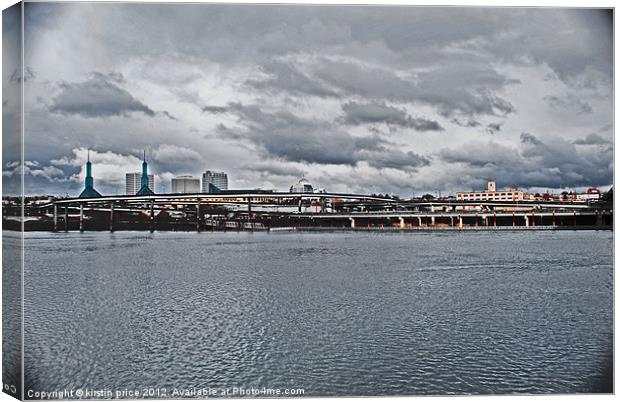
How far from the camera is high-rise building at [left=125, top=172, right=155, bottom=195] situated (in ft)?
36.4

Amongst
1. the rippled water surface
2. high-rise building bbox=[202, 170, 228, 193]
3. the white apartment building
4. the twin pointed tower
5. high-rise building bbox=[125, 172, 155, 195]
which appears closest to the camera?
the rippled water surface

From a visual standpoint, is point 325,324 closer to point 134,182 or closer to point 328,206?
point 134,182

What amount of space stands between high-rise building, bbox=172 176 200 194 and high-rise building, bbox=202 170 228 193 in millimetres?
146

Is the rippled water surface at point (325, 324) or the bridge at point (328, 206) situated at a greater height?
the bridge at point (328, 206)

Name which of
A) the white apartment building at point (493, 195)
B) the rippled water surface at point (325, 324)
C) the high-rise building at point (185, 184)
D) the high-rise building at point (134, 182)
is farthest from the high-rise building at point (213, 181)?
the white apartment building at point (493, 195)

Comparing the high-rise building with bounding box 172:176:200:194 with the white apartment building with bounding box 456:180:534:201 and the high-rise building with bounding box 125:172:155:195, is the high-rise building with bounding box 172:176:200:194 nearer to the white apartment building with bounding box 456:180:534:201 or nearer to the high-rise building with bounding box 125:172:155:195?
the high-rise building with bounding box 125:172:155:195

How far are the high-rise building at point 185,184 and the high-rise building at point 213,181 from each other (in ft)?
0.48

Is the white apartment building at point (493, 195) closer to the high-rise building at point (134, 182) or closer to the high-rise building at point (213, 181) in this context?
the high-rise building at point (213, 181)

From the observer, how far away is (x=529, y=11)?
6.50 meters

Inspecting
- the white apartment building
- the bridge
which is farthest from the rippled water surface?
the white apartment building

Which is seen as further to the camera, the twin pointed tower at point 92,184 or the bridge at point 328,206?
the bridge at point 328,206

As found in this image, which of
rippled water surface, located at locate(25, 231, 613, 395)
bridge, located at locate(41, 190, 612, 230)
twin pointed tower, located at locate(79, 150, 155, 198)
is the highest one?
twin pointed tower, located at locate(79, 150, 155, 198)

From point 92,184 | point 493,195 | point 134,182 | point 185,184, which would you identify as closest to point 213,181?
point 185,184

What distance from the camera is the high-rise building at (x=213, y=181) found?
10.5m
